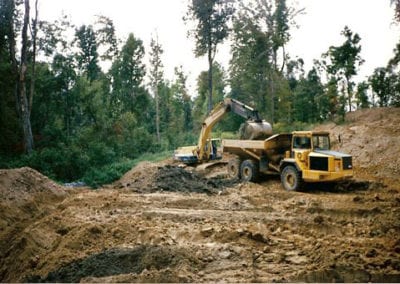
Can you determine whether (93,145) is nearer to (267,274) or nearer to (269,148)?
(269,148)

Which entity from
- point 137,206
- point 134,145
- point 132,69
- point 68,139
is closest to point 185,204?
point 137,206

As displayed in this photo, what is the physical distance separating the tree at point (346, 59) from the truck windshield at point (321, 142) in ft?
43.4

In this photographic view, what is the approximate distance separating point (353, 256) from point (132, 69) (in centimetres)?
3231

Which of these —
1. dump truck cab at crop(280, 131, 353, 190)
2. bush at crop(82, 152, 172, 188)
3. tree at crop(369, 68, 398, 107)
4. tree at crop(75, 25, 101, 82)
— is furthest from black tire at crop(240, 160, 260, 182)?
tree at crop(75, 25, 101, 82)

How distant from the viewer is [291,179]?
41.0ft

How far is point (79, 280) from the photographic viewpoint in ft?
18.7

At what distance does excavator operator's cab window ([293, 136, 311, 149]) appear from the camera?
12172 millimetres

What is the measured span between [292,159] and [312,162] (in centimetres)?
82

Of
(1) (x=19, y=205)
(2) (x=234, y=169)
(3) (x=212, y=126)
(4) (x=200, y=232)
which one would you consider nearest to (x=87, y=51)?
(3) (x=212, y=126)

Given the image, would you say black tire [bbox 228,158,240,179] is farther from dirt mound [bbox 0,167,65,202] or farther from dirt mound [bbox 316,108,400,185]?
dirt mound [bbox 0,167,65,202]

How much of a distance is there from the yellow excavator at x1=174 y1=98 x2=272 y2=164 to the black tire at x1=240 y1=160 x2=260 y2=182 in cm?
99

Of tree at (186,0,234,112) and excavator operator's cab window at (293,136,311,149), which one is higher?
tree at (186,0,234,112)

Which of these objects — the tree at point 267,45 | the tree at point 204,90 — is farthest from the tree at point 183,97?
the tree at point 267,45

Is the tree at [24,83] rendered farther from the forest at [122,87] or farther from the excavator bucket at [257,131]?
the excavator bucket at [257,131]
